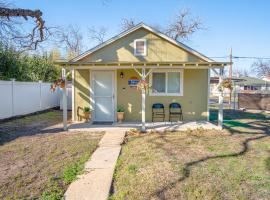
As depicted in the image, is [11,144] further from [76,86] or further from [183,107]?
[183,107]

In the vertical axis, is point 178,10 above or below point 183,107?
above

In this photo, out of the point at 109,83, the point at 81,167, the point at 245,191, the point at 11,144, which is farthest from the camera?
the point at 109,83

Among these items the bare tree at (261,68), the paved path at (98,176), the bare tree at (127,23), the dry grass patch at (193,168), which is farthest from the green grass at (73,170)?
the bare tree at (261,68)

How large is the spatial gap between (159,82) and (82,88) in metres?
3.53

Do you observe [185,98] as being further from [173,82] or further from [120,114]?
[120,114]

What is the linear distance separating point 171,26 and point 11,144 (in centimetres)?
3030

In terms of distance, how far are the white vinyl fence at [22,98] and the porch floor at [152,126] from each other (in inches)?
142

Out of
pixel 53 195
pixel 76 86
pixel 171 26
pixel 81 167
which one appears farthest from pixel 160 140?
pixel 171 26

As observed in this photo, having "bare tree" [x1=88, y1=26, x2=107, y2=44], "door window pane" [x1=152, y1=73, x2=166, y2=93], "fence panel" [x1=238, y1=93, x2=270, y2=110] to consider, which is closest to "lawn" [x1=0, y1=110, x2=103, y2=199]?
"door window pane" [x1=152, y1=73, x2=166, y2=93]

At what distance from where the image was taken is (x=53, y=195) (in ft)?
12.0

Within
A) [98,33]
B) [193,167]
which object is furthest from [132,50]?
[98,33]

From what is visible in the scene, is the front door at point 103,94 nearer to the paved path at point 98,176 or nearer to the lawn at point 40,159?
the lawn at point 40,159

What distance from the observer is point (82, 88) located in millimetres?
10438

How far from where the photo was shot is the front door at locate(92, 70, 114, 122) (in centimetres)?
1034
